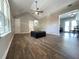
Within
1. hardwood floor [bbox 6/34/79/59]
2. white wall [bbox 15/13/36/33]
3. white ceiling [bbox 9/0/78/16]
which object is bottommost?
hardwood floor [bbox 6/34/79/59]

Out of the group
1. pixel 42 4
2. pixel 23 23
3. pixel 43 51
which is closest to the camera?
pixel 43 51

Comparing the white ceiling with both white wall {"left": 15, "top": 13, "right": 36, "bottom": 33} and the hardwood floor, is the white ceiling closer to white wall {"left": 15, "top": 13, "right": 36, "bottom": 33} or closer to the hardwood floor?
the hardwood floor

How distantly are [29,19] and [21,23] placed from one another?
5.15 feet

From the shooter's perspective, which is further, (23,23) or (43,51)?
(23,23)

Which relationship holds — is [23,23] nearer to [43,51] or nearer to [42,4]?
[42,4]

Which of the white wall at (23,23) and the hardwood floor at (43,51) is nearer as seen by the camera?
the hardwood floor at (43,51)

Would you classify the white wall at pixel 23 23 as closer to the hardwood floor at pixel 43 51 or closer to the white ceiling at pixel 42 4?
the white ceiling at pixel 42 4

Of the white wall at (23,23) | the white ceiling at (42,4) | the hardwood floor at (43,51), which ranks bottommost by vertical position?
the hardwood floor at (43,51)

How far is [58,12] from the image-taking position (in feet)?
31.6

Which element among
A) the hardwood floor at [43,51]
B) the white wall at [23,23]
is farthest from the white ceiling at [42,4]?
the white wall at [23,23]

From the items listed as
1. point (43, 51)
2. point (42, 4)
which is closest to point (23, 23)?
point (42, 4)

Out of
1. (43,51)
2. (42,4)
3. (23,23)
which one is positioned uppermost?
(42,4)

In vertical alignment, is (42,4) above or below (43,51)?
above

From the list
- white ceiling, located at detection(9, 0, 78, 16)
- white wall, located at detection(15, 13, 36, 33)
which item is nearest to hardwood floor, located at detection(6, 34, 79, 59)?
white ceiling, located at detection(9, 0, 78, 16)
